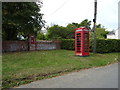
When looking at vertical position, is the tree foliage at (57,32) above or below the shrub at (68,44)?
above

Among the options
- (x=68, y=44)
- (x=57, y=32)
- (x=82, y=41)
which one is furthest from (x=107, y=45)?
(x=57, y=32)

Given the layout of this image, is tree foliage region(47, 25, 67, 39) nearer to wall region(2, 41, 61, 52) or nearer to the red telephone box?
wall region(2, 41, 61, 52)

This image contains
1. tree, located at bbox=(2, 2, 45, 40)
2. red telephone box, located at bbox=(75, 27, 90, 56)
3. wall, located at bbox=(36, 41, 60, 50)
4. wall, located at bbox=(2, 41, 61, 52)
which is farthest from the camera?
wall, located at bbox=(36, 41, 60, 50)

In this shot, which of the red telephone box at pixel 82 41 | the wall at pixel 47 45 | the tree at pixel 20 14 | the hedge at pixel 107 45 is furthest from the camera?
the wall at pixel 47 45

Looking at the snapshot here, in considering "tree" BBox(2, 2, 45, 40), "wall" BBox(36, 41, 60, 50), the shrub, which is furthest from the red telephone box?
"wall" BBox(36, 41, 60, 50)

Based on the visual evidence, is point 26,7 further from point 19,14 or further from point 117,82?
point 117,82

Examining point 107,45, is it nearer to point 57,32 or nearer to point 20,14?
point 20,14

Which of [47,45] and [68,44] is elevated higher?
[68,44]

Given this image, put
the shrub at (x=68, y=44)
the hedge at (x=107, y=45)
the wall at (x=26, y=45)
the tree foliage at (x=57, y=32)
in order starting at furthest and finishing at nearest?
the tree foliage at (x=57, y=32) < the shrub at (x=68, y=44) < the wall at (x=26, y=45) < the hedge at (x=107, y=45)

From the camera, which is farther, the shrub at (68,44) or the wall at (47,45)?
the wall at (47,45)

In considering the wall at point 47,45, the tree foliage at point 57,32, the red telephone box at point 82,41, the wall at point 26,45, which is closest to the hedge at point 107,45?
the red telephone box at point 82,41

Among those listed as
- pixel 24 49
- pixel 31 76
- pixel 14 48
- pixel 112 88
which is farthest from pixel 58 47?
pixel 112 88

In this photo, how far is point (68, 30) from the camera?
2430cm

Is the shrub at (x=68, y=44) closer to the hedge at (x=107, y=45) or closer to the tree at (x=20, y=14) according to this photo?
the hedge at (x=107, y=45)
